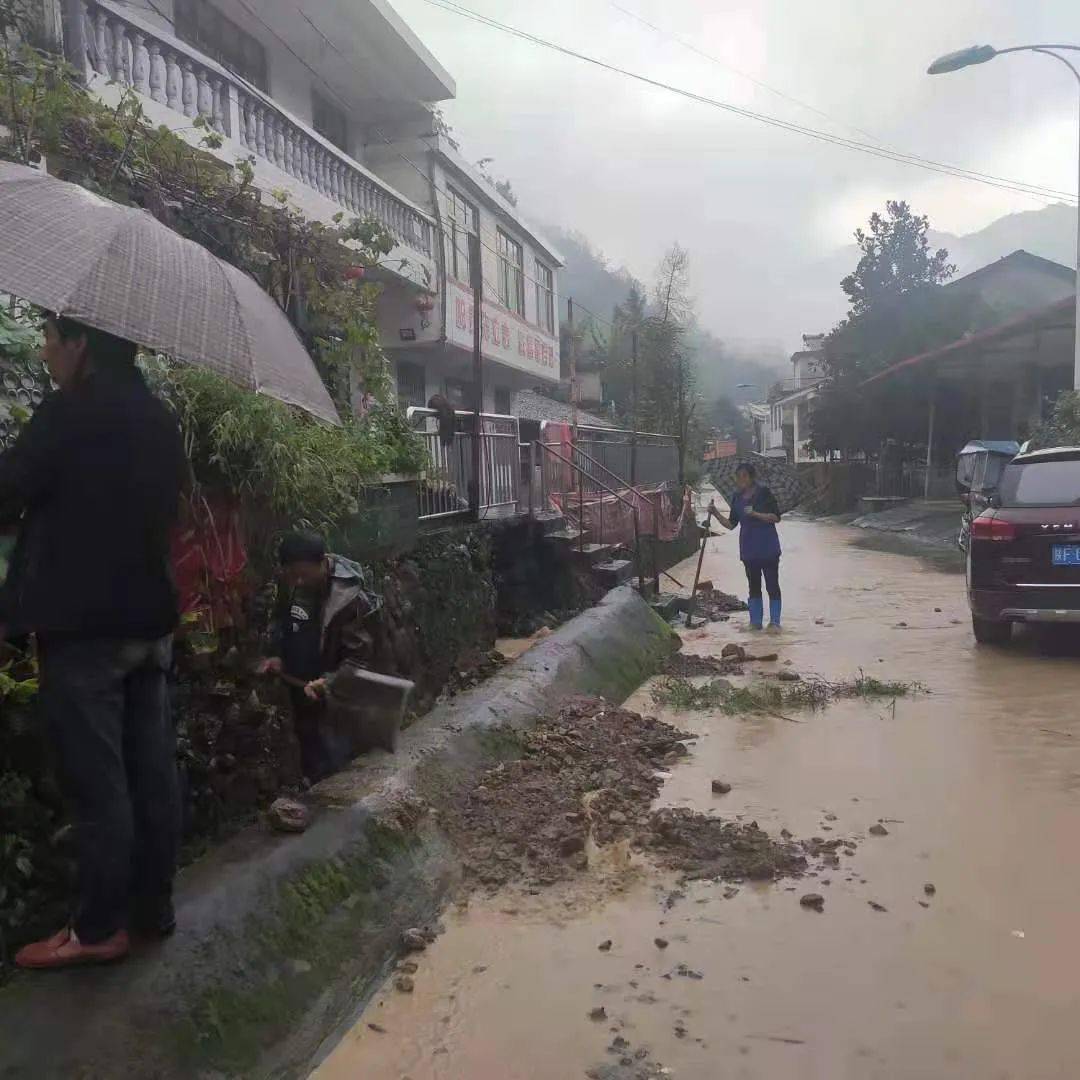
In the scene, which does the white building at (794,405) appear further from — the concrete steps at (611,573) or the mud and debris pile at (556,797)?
the mud and debris pile at (556,797)

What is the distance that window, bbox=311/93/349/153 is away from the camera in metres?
15.0

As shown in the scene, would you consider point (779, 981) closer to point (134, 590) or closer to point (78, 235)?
point (134, 590)

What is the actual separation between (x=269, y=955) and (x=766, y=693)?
16.2 feet

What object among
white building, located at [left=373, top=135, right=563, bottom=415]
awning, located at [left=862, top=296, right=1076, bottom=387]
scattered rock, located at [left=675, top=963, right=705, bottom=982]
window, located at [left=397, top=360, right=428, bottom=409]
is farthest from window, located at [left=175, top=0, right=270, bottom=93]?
awning, located at [left=862, top=296, right=1076, bottom=387]

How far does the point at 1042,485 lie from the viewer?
806cm

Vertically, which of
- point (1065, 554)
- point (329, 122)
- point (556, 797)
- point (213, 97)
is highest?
point (329, 122)

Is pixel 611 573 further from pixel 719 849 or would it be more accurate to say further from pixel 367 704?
pixel 367 704

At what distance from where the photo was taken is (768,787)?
5293 millimetres

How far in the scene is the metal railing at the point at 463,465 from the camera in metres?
8.17

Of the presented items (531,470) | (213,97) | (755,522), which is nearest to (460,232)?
(213,97)

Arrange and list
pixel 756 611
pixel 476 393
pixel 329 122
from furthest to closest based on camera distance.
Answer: pixel 329 122, pixel 756 611, pixel 476 393

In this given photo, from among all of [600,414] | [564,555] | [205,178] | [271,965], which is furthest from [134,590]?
[600,414]

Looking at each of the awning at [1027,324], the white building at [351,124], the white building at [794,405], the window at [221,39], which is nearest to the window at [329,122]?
the white building at [351,124]

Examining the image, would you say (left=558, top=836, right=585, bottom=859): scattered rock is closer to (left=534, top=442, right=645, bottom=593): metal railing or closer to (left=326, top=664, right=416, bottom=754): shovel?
(left=326, top=664, right=416, bottom=754): shovel
